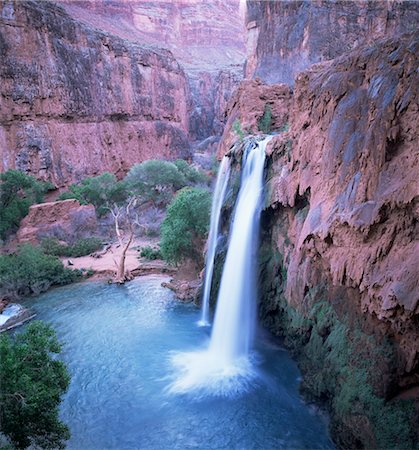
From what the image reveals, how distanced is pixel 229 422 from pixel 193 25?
9185 cm

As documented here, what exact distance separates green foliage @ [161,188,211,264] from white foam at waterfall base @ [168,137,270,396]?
4.54m

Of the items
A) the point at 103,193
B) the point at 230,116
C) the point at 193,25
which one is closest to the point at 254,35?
the point at 230,116

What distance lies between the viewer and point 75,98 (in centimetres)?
3550

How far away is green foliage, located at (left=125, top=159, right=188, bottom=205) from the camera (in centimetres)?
3350

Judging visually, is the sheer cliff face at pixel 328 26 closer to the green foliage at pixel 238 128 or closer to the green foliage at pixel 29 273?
the green foliage at pixel 238 128

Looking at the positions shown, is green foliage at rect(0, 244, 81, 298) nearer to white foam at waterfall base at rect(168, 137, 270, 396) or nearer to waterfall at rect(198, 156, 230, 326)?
waterfall at rect(198, 156, 230, 326)

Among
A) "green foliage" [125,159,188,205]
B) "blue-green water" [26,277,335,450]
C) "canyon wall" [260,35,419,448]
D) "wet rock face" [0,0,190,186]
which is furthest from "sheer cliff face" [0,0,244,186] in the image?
"canyon wall" [260,35,419,448]

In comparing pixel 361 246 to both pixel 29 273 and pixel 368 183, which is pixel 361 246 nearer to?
pixel 368 183

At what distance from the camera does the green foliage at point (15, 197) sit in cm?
2456

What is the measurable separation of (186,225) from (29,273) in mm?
8543

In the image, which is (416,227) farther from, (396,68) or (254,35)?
(254,35)

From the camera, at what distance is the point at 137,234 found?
2908cm

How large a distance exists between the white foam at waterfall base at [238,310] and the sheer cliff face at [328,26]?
13578mm

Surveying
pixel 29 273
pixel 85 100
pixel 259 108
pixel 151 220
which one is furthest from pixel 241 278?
pixel 85 100
